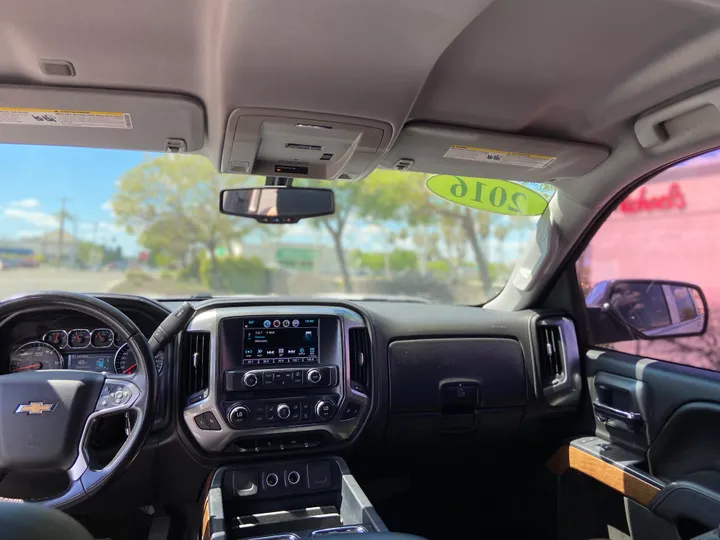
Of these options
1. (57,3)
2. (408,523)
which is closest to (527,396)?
(408,523)

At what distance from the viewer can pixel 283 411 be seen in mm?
2689

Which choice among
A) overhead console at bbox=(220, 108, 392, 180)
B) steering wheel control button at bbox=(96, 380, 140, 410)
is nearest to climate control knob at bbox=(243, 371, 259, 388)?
steering wheel control button at bbox=(96, 380, 140, 410)

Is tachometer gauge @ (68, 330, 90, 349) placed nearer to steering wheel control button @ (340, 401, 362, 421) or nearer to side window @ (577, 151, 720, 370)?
steering wheel control button @ (340, 401, 362, 421)

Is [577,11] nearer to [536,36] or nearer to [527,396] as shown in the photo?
[536,36]

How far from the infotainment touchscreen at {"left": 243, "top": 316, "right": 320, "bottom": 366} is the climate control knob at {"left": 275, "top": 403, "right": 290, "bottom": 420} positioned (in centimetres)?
22

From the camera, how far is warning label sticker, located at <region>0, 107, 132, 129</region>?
2129mm

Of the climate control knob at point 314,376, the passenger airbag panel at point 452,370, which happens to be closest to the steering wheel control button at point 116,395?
the climate control knob at point 314,376

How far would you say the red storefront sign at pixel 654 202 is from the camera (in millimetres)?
3002

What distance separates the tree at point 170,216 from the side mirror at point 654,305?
3.05m

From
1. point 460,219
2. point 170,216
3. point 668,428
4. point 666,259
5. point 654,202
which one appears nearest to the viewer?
point 668,428

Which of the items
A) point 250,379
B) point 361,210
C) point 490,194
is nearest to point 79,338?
point 250,379

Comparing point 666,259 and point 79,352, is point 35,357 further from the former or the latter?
point 666,259

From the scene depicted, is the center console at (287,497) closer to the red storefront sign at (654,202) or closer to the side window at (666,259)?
the side window at (666,259)

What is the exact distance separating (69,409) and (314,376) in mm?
1126
